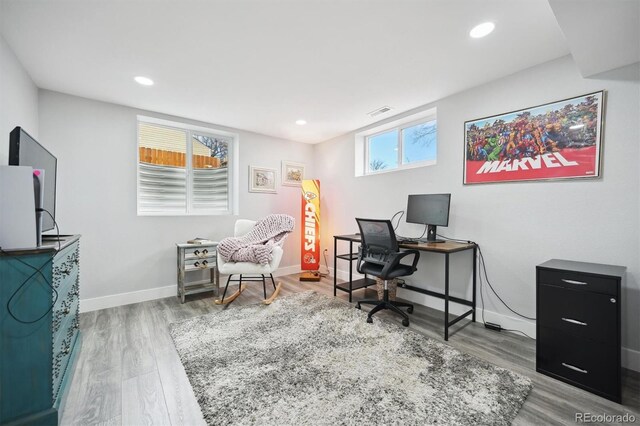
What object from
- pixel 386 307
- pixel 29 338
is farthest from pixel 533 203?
pixel 29 338

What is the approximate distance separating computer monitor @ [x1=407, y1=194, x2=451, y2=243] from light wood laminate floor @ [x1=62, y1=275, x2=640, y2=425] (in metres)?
0.99

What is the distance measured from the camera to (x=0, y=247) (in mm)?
1296

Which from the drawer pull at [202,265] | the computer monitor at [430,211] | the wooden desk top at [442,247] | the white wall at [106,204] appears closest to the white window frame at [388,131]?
the computer monitor at [430,211]

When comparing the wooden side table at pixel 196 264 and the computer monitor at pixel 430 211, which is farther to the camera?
the wooden side table at pixel 196 264

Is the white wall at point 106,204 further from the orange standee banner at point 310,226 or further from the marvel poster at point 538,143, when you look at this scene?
the marvel poster at point 538,143

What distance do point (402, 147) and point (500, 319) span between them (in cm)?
231

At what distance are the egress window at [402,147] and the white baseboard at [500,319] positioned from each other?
1.65 metres

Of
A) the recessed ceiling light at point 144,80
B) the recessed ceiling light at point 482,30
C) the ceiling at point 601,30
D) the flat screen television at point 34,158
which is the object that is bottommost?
the flat screen television at point 34,158

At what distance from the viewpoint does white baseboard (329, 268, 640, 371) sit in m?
1.90

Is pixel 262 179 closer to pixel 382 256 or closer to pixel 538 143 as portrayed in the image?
pixel 382 256

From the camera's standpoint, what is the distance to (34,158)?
5.63 ft

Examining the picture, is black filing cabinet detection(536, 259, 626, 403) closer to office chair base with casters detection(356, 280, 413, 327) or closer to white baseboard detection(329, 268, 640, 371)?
white baseboard detection(329, 268, 640, 371)

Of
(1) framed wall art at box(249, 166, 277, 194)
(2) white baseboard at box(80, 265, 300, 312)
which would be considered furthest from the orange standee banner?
(2) white baseboard at box(80, 265, 300, 312)

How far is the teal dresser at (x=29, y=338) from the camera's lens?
1.25 metres
